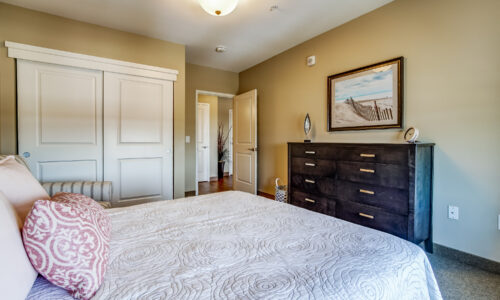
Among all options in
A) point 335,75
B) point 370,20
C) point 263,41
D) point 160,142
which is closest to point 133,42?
point 160,142

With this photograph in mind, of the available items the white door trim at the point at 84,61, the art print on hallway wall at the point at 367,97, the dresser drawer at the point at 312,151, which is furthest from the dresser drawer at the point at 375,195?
the white door trim at the point at 84,61

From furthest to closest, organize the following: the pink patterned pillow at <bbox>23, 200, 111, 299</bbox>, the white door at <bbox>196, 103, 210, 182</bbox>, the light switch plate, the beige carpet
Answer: the white door at <bbox>196, 103, 210, 182</bbox>, the light switch plate, the beige carpet, the pink patterned pillow at <bbox>23, 200, 111, 299</bbox>

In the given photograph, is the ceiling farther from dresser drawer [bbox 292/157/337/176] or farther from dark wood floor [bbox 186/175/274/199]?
dark wood floor [bbox 186/175/274/199]

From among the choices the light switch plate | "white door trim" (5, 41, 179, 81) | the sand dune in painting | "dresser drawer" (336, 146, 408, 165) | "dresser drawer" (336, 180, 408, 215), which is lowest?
"dresser drawer" (336, 180, 408, 215)

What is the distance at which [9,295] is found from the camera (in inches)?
21.9

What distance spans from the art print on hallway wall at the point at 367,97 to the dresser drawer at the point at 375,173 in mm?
585

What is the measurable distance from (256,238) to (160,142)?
272 centimetres

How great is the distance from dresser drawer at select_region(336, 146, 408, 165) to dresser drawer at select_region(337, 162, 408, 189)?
43mm

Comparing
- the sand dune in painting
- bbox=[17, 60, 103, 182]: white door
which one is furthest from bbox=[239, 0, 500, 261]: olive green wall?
bbox=[17, 60, 103, 182]: white door

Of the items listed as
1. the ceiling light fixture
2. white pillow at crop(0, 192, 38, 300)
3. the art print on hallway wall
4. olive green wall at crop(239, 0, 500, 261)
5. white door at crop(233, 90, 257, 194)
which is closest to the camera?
white pillow at crop(0, 192, 38, 300)

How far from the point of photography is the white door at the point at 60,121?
8.52ft

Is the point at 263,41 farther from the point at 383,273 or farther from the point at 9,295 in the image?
the point at 9,295

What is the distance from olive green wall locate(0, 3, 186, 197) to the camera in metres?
2.52

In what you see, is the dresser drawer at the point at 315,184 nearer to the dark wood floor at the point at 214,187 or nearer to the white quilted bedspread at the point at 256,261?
the white quilted bedspread at the point at 256,261
